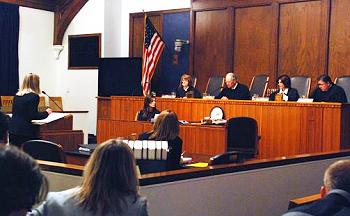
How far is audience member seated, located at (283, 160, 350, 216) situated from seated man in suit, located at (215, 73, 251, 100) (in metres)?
5.75

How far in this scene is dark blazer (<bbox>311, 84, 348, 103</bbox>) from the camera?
7174 millimetres

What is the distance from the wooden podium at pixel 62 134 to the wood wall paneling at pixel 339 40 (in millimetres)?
A: 4473

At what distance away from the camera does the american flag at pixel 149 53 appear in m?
10.1

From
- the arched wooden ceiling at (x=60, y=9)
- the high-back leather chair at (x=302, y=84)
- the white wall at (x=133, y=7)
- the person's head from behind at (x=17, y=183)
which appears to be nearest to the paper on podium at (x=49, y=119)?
the high-back leather chair at (x=302, y=84)

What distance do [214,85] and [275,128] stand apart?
3.12 metres

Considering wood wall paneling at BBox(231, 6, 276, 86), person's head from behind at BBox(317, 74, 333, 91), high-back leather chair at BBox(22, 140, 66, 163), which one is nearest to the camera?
high-back leather chair at BBox(22, 140, 66, 163)

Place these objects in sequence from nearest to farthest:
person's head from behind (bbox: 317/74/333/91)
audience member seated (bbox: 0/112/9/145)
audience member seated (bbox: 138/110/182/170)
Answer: audience member seated (bbox: 0/112/9/145) < audience member seated (bbox: 138/110/182/170) < person's head from behind (bbox: 317/74/333/91)

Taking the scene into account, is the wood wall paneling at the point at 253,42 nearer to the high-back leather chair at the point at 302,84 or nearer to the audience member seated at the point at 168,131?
the high-back leather chair at the point at 302,84

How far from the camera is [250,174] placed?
12.7ft

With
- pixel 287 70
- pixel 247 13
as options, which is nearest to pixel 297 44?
pixel 287 70

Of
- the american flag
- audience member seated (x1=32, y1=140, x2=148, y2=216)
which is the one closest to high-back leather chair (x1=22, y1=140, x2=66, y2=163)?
audience member seated (x1=32, y1=140, x2=148, y2=216)

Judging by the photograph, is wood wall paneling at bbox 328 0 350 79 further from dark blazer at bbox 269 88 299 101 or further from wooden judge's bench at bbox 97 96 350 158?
wooden judge's bench at bbox 97 96 350 158

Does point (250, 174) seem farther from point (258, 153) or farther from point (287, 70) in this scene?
point (287, 70)

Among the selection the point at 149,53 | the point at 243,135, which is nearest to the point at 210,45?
the point at 149,53
